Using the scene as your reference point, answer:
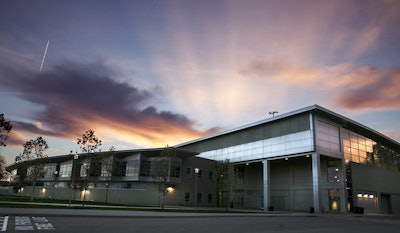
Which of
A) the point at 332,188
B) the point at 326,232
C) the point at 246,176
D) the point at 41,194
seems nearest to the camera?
the point at 326,232

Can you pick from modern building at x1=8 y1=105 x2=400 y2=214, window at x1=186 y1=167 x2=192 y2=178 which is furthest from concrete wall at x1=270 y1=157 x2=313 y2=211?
window at x1=186 y1=167 x2=192 y2=178

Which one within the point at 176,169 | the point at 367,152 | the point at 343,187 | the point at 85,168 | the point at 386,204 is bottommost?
the point at 386,204

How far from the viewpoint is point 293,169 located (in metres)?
59.8

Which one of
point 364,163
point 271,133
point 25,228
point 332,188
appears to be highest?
point 271,133

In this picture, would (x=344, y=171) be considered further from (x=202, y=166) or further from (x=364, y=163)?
(x=202, y=166)

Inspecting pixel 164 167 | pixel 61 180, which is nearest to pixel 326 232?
pixel 164 167

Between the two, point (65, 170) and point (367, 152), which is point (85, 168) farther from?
point (367, 152)

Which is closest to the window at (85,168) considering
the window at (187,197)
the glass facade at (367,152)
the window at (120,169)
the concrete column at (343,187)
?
the window at (120,169)

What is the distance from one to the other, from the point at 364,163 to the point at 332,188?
998 centimetres

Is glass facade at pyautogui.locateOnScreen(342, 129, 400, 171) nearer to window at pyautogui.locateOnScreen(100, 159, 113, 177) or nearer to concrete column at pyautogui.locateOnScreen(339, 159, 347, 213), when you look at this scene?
concrete column at pyautogui.locateOnScreen(339, 159, 347, 213)

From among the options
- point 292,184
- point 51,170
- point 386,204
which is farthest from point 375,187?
point 51,170

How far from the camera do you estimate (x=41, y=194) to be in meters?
75.4

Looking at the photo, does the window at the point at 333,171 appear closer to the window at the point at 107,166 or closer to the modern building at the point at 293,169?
the modern building at the point at 293,169

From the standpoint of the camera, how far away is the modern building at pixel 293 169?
49750 millimetres
